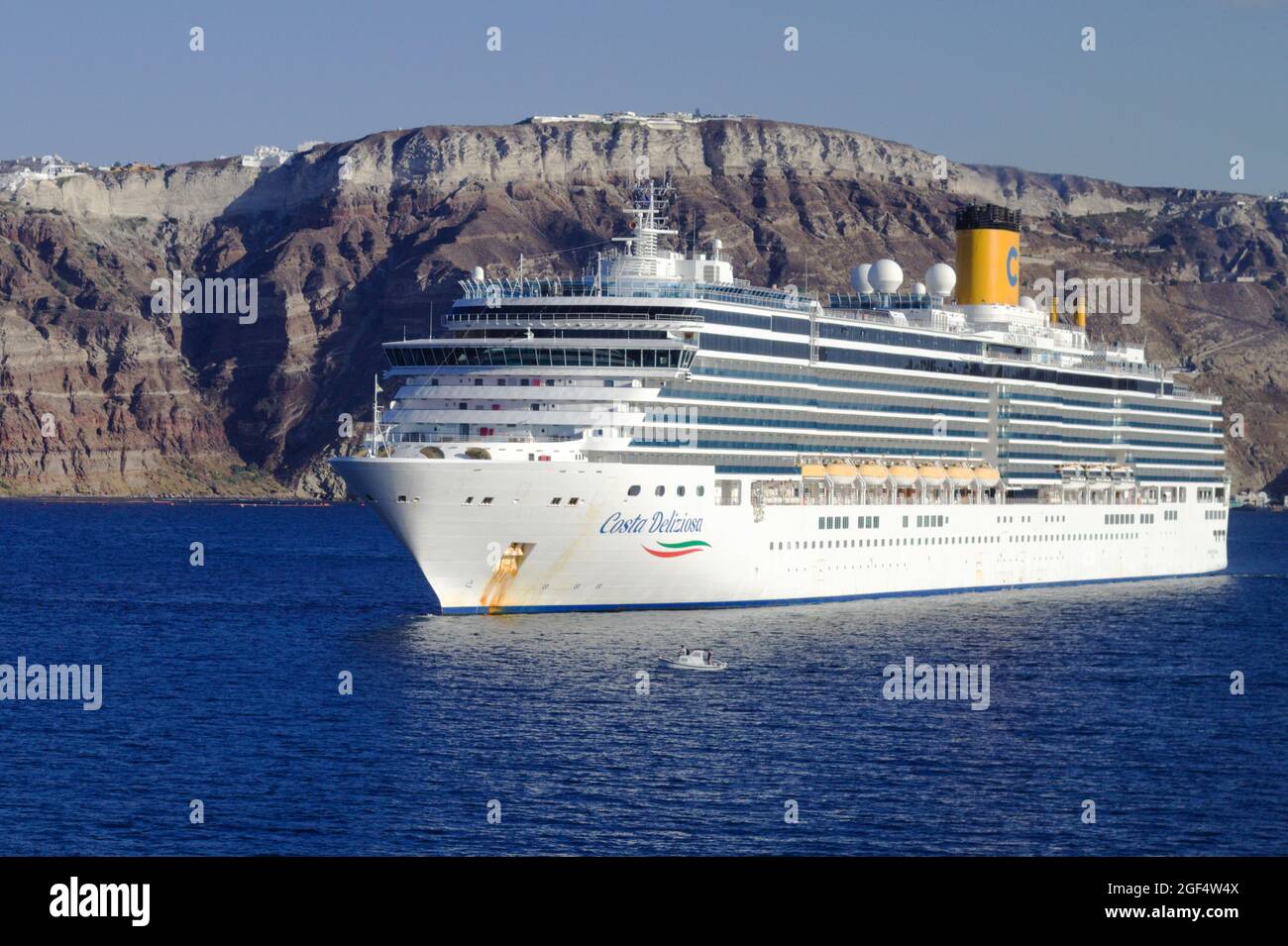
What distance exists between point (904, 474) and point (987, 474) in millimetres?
7580

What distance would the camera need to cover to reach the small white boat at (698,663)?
5138 cm

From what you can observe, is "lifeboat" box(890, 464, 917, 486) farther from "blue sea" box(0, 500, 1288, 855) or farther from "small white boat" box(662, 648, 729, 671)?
"small white boat" box(662, 648, 729, 671)

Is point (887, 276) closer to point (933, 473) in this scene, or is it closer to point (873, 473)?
point (933, 473)

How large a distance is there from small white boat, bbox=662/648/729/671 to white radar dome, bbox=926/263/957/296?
43265 millimetres

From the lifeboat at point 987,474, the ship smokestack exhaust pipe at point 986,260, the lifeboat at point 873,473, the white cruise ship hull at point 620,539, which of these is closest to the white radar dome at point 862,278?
the ship smokestack exhaust pipe at point 986,260

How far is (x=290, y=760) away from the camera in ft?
131

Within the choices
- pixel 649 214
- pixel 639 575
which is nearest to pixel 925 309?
pixel 649 214

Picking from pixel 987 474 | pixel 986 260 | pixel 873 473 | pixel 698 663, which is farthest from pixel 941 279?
pixel 698 663

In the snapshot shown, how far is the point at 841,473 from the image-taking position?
237ft

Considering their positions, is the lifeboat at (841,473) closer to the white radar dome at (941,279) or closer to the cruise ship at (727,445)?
the cruise ship at (727,445)

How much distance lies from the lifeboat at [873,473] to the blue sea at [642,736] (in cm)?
492
